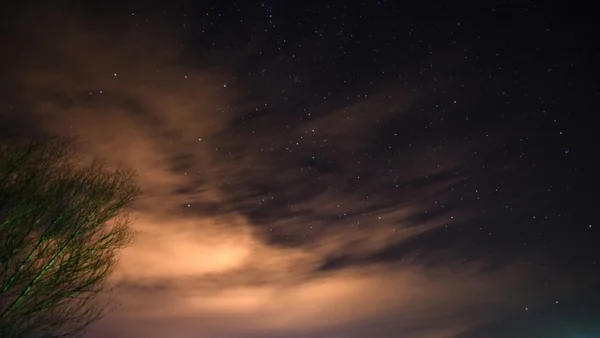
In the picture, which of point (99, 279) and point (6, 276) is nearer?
point (6, 276)

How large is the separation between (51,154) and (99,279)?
304cm

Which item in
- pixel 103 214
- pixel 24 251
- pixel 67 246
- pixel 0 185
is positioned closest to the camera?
pixel 0 185

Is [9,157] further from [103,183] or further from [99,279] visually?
[99,279]

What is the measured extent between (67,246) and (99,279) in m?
1.09

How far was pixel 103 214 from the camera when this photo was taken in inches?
355

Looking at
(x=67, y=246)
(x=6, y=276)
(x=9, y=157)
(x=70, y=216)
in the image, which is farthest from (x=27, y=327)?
(x=9, y=157)

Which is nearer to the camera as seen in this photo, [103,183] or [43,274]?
[43,274]

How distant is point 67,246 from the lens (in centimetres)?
823

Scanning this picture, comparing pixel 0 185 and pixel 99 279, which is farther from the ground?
pixel 0 185

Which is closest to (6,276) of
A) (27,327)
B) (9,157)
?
(27,327)

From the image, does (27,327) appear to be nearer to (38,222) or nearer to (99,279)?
(99,279)

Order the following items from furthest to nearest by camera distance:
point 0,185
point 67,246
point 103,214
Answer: point 103,214, point 67,246, point 0,185

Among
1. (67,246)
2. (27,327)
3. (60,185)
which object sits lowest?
(27,327)

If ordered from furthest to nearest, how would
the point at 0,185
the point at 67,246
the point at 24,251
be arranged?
the point at 67,246, the point at 24,251, the point at 0,185
